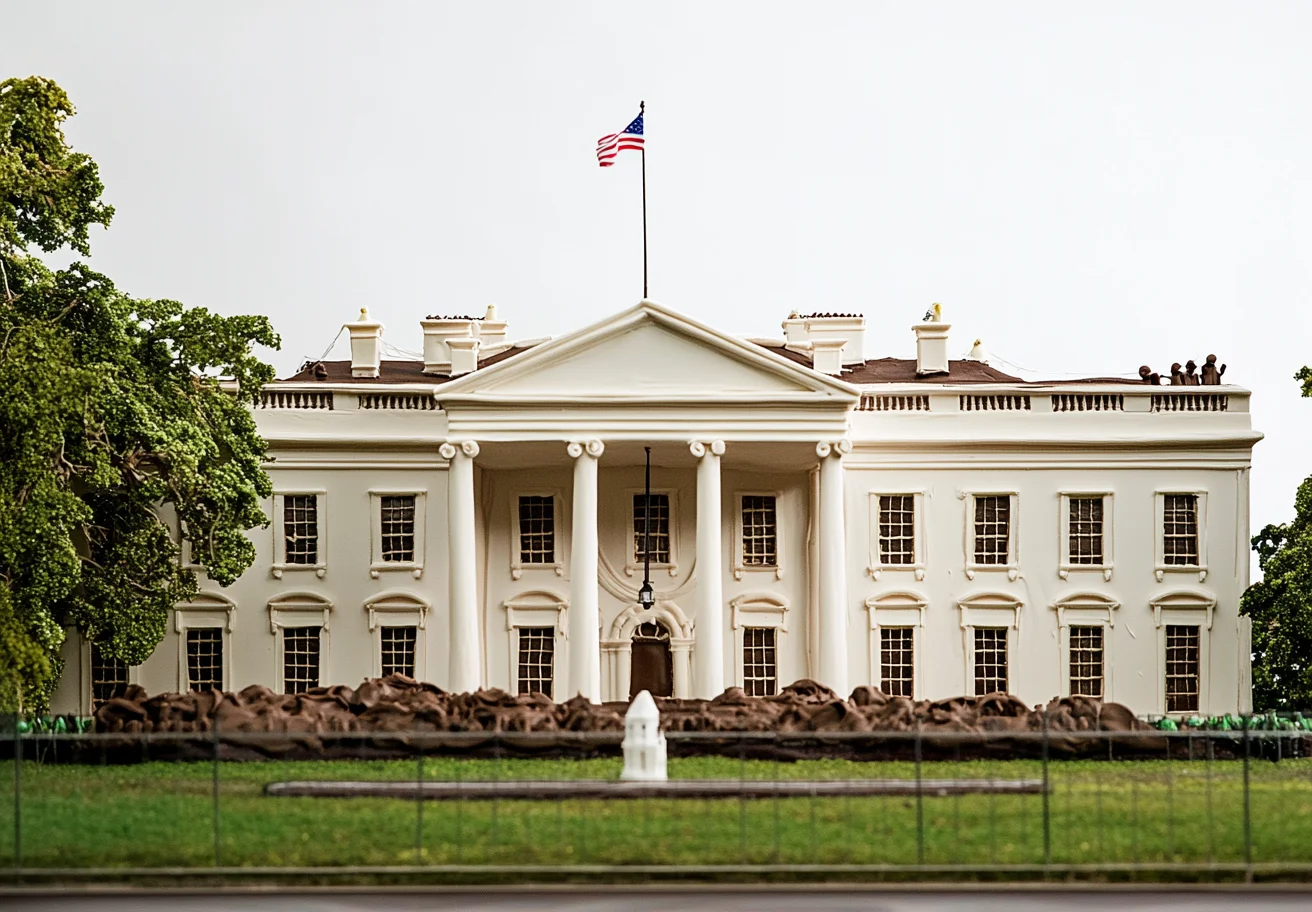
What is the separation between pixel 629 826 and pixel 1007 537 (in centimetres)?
2018

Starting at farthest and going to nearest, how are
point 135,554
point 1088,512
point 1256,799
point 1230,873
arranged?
point 1088,512, point 135,554, point 1256,799, point 1230,873

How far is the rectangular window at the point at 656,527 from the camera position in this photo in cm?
4266

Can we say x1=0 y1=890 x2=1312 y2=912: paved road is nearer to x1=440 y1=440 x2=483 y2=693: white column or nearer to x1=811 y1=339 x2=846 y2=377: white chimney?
x1=440 y1=440 x2=483 y2=693: white column

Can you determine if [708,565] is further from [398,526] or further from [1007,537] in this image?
[398,526]

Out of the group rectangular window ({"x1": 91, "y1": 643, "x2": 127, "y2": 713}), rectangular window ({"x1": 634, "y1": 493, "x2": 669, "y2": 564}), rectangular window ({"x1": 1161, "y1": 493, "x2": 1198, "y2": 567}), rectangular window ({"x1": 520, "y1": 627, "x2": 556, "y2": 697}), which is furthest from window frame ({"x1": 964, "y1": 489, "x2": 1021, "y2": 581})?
rectangular window ({"x1": 91, "y1": 643, "x2": 127, "y2": 713})

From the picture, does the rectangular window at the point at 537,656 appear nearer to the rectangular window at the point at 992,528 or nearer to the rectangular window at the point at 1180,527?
the rectangular window at the point at 992,528

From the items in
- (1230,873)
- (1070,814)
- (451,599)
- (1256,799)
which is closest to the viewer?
(1230,873)

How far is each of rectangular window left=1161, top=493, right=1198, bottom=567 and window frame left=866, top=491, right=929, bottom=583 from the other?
526 cm

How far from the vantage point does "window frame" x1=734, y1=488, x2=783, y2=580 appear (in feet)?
139

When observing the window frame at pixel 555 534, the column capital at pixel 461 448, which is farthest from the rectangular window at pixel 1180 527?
the column capital at pixel 461 448

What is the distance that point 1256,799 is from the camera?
88.6 ft

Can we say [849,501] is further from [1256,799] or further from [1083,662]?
[1256,799]

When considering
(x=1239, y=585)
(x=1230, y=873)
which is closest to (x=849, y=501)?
(x=1239, y=585)

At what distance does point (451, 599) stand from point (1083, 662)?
13.8 m
